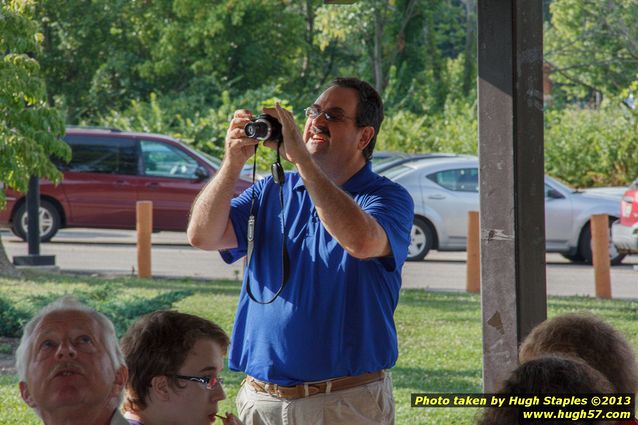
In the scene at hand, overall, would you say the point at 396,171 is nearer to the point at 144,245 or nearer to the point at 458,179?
the point at 458,179

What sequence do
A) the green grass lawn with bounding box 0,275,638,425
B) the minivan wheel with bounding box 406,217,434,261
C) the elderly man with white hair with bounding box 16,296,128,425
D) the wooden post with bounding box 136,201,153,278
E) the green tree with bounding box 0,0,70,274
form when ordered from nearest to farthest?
1. the elderly man with white hair with bounding box 16,296,128,425
2. the green grass lawn with bounding box 0,275,638,425
3. the green tree with bounding box 0,0,70,274
4. the wooden post with bounding box 136,201,153,278
5. the minivan wheel with bounding box 406,217,434,261

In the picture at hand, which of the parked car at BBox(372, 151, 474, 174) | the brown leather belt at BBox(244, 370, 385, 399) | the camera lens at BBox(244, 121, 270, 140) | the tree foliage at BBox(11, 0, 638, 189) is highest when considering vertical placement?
the tree foliage at BBox(11, 0, 638, 189)

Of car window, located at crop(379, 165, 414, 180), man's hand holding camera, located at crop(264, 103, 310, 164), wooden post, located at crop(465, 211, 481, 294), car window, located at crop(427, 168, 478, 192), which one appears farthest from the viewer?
car window, located at crop(379, 165, 414, 180)

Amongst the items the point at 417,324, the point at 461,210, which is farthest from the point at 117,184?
the point at 417,324

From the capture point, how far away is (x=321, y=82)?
113ft

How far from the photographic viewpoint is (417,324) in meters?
9.99

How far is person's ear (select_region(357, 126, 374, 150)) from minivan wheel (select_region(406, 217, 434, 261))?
11.5 metres

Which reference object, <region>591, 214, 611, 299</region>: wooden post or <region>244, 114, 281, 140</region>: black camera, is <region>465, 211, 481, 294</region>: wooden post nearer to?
<region>591, 214, 611, 299</region>: wooden post

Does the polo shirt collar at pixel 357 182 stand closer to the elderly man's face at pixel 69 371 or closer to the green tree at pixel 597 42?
the elderly man's face at pixel 69 371

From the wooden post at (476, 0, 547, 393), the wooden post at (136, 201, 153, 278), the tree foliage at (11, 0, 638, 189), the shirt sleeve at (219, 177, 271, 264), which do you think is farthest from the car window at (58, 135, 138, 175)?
the shirt sleeve at (219, 177, 271, 264)

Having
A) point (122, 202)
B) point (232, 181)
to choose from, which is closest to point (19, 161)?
point (232, 181)

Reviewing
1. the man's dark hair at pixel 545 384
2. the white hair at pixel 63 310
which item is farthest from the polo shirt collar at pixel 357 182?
the man's dark hair at pixel 545 384

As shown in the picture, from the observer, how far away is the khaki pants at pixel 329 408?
11.8ft

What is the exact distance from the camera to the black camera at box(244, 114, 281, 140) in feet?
11.7
